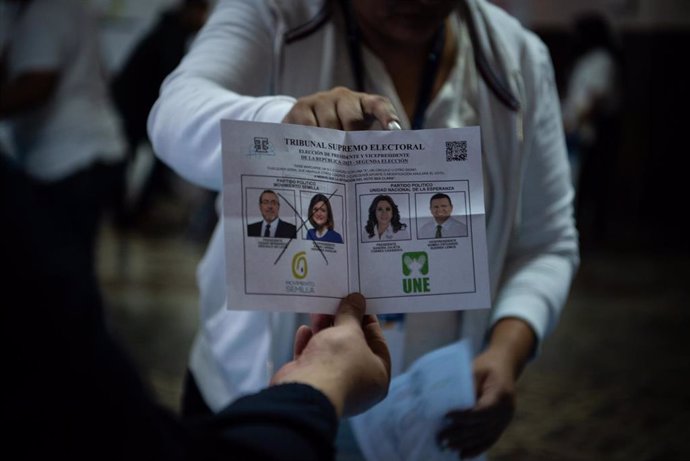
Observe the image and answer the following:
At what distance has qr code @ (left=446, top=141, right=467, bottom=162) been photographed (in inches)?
39.9

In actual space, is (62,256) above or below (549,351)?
above

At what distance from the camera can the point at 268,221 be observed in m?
0.96

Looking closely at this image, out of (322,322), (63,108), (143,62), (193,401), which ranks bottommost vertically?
(143,62)

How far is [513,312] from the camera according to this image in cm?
134

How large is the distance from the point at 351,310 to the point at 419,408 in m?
0.31

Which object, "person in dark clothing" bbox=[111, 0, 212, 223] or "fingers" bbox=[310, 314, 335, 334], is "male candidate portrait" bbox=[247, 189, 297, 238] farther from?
"person in dark clothing" bbox=[111, 0, 212, 223]

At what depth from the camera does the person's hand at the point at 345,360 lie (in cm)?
82

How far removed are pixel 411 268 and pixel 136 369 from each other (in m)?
0.44

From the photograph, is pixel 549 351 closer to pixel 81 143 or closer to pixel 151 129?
pixel 81 143

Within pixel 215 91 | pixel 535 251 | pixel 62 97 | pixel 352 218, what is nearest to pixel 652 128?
pixel 62 97

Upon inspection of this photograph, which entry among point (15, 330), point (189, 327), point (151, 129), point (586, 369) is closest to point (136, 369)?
point (15, 330)

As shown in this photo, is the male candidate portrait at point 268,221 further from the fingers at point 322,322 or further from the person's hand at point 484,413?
the person's hand at point 484,413

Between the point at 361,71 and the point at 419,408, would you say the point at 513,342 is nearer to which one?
the point at 419,408

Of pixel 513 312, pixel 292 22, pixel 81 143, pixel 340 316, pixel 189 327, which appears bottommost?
pixel 189 327
